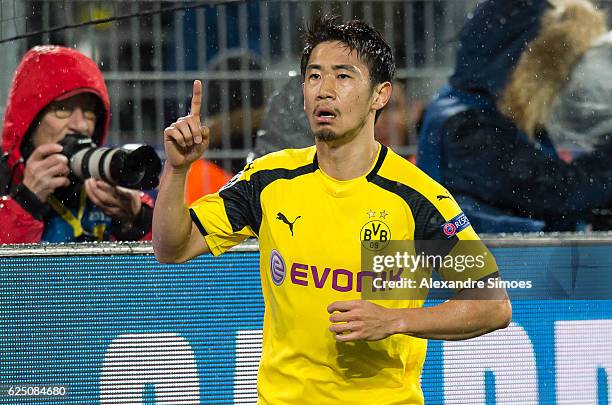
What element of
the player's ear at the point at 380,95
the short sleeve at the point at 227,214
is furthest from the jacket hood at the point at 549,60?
the short sleeve at the point at 227,214

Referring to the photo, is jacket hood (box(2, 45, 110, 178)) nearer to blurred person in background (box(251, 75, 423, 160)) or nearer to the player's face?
blurred person in background (box(251, 75, 423, 160))

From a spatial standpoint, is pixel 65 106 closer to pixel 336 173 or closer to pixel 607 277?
pixel 336 173

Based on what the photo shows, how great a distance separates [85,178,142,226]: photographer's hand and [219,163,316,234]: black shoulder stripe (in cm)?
104

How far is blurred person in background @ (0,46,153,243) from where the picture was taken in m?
4.59

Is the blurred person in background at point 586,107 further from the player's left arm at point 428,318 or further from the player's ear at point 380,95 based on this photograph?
the player's left arm at point 428,318

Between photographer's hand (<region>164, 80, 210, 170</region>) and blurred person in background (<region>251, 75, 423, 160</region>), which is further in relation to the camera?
blurred person in background (<region>251, 75, 423, 160</region>)

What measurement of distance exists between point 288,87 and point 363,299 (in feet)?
7.02

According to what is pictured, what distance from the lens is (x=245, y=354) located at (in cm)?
465

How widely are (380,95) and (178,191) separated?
27.4 inches

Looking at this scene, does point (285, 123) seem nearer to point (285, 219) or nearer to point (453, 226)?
point (285, 219)

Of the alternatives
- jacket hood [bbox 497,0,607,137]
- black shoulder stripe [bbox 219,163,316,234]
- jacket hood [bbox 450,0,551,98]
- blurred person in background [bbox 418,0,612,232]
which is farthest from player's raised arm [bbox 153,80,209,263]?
jacket hood [bbox 497,0,607,137]

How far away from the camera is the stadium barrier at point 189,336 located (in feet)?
15.0

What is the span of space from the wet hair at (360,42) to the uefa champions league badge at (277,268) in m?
0.54

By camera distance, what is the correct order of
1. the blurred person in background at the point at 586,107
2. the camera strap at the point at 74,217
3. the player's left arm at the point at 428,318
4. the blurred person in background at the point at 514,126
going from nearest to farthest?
the player's left arm at the point at 428,318 < the camera strap at the point at 74,217 < the blurred person in background at the point at 514,126 < the blurred person in background at the point at 586,107
